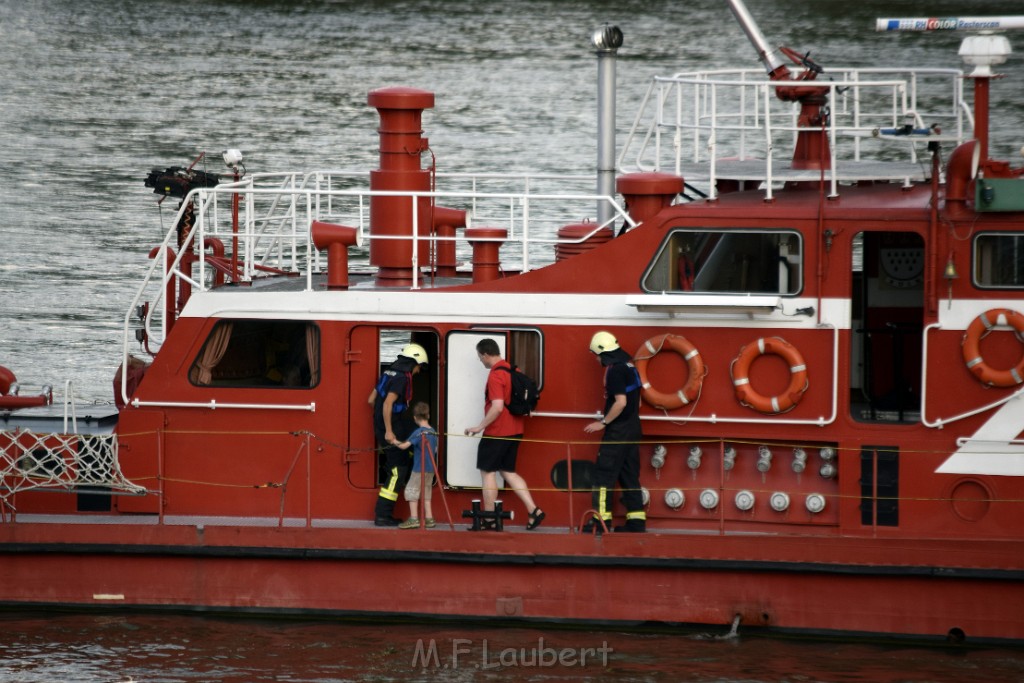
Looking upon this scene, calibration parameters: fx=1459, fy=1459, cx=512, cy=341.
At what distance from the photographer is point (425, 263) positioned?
37.0 feet

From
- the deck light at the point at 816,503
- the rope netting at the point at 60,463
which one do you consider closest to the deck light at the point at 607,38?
the deck light at the point at 816,503

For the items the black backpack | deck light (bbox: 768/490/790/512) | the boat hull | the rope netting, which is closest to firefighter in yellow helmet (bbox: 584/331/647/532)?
the boat hull

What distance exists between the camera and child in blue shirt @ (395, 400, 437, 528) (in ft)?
33.5

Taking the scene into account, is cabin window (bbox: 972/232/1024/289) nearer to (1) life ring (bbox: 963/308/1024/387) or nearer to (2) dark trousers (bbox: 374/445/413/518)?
(1) life ring (bbox: 963/308/1024/387)

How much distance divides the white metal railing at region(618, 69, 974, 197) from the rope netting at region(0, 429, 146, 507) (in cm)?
438

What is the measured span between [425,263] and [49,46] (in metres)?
36.3

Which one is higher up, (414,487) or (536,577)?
(414,487)

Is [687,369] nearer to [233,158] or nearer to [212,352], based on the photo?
[212,352]

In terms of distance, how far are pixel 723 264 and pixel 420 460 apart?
99.5 inches

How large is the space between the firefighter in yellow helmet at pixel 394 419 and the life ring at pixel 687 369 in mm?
1539

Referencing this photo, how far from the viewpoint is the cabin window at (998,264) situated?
978cm

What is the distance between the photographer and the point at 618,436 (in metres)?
9.95

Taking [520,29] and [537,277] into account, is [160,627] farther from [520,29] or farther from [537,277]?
[520,29]

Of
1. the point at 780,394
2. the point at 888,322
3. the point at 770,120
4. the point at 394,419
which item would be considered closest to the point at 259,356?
the point at 394,419
